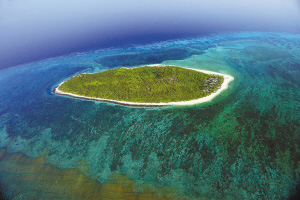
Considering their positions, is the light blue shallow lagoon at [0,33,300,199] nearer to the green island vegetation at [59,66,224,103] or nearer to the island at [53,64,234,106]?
the island at [53,64,234,106]

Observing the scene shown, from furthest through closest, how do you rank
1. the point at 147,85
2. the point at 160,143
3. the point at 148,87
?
1. the point at 147,85
2. the point at 148,87
3. the point at 160,143

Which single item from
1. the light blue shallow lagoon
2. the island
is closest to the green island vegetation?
the island

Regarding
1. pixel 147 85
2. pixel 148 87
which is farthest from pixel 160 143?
pixel 147 85

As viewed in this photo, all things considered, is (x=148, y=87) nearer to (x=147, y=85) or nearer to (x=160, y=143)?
(x=147, y=85)

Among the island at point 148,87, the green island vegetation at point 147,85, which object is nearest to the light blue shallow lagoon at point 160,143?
the island at point 148,87

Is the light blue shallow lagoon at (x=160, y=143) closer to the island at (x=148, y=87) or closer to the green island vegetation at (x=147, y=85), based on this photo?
the island at (x=148, y=87)

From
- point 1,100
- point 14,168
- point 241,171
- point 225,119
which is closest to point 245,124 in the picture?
point 225,119
